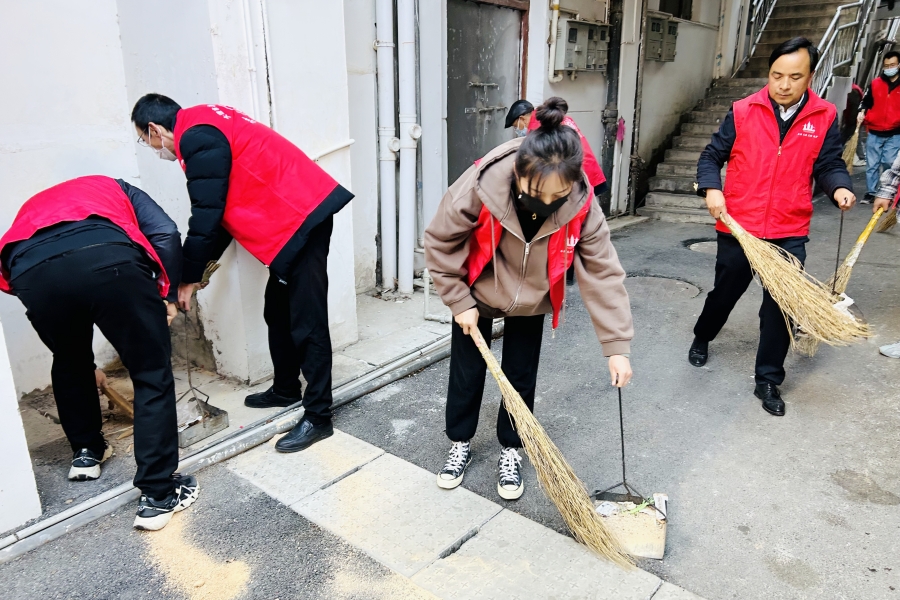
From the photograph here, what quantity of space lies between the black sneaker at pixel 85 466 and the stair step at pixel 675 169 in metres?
8.32

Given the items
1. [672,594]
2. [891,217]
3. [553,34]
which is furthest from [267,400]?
[553,34]

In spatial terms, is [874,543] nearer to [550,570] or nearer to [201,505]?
[550,570]

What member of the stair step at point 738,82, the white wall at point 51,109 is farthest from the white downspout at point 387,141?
the stair step at point 738,82

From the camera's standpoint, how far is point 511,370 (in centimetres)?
277

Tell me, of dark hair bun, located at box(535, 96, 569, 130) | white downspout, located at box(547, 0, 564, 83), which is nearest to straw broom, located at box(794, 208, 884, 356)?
dark hair bun, located at box(535, 96, 569, 130)

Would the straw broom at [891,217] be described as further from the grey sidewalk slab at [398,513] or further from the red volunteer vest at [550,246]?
the grey sidewalk slab at [398,513]

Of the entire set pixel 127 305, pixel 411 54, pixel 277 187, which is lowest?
pixel 127 305

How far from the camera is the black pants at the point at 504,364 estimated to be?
2.72 meters

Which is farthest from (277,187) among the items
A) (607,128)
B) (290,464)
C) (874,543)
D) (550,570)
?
(607,128)

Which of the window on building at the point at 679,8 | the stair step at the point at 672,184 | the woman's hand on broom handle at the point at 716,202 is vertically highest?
the window on building at the point at 679,8

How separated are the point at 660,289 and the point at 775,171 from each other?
2.39 m

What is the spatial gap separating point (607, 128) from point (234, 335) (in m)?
6.12

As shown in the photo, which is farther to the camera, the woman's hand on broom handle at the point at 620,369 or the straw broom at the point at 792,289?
the straw broom at the point at 792,289

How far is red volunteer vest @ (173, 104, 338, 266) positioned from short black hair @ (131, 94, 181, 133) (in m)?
0.19
